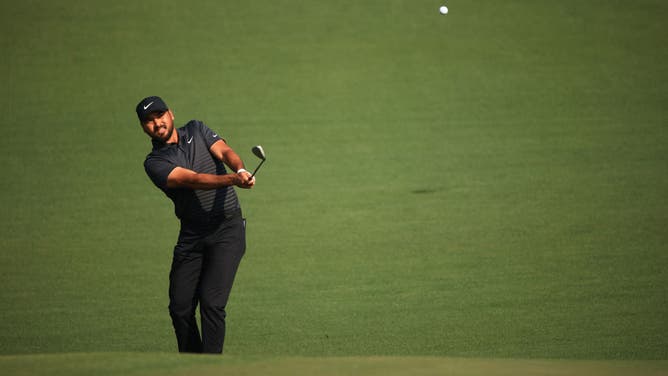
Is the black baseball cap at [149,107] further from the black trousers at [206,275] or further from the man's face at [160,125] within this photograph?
the black trousers at [206,275]

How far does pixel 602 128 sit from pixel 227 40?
4.77 m

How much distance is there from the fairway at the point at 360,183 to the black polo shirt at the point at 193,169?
40.3 inches

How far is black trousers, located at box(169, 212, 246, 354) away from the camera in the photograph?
13.9 ft

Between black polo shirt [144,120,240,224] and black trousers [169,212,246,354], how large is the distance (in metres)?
0.07

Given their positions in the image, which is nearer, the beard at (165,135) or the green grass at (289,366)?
the green grass at (289,366)

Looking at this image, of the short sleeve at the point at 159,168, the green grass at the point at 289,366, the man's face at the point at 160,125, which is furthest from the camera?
the man's face at the point at 160,125

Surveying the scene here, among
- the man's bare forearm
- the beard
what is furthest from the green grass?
the beard

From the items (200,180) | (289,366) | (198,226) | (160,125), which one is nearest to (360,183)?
(198,226)

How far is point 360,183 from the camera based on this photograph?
8.18 metres

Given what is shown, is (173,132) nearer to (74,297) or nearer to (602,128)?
(74,297)

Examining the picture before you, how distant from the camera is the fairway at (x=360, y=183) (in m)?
5.03

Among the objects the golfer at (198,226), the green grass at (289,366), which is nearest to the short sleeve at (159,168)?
the golfer at (198,226)

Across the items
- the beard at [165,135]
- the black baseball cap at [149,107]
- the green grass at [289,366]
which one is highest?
the black baseball cap at [149,107]

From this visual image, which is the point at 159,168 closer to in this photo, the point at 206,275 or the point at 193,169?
the point at 193,169
